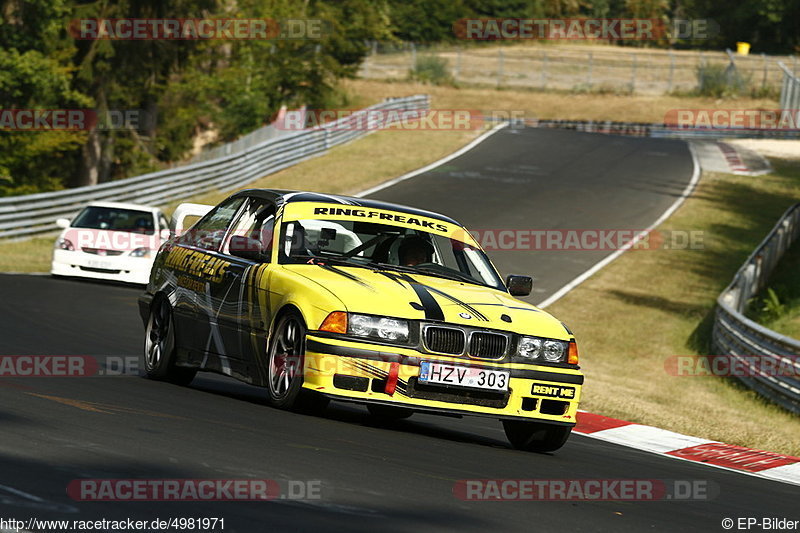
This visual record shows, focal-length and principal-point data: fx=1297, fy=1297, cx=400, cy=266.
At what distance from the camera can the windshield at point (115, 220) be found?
923 inches

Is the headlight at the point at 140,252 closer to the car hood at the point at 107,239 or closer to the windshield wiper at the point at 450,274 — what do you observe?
the car hood at the point at 107,239

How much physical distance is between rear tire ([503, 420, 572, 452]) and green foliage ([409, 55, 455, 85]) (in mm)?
60002

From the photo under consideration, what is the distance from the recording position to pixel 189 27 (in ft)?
155

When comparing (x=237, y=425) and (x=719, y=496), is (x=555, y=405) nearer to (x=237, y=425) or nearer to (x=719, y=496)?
(x=719, y=496)

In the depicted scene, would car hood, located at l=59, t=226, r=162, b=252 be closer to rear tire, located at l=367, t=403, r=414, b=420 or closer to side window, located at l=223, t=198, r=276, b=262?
side window, located at l=223, t=198, r=276, b=262

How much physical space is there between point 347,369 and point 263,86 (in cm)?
4830

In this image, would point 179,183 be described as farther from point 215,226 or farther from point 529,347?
point 529,347

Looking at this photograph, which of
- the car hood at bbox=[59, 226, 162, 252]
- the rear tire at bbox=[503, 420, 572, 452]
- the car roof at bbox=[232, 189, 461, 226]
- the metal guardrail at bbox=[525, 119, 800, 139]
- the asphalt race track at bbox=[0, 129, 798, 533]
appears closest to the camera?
the asphalt race track at bbox=[0, 129, 798, 533]

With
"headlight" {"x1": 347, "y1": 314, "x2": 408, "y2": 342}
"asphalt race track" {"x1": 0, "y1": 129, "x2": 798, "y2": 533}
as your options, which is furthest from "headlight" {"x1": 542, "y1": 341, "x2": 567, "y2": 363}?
"headlight" {"x1": 347, "y1": 314, "x2": 408, "y2": 342}

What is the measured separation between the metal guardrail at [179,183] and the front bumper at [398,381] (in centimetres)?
2298

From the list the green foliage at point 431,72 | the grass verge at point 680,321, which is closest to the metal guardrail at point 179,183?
the grass verge at point 680,321

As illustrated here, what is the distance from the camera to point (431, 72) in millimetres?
69125

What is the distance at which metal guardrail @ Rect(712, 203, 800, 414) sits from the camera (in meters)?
15.1

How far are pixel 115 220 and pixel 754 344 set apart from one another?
12247 millimetres
